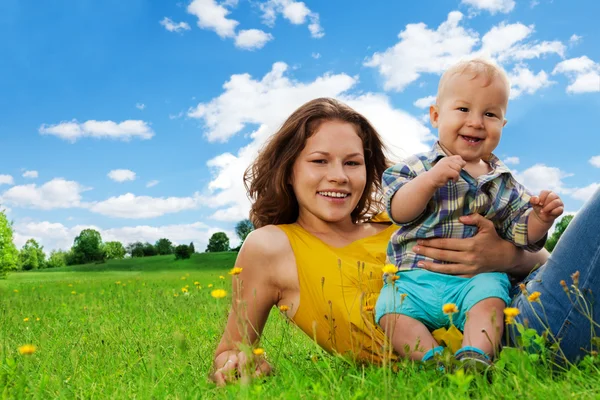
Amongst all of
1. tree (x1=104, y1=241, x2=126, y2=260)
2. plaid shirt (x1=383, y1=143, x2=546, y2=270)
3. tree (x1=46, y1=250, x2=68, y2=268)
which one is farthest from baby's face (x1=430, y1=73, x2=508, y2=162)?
tree (x1=46, y1=250, x2=68, y2=268)

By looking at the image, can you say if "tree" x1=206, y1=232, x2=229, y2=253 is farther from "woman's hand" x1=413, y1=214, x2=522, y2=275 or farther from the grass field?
"woman's hand" x1=413, y1=214, x2=522, y2=275

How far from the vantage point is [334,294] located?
11.9 feet

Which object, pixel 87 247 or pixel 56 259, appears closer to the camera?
pixel 87 247

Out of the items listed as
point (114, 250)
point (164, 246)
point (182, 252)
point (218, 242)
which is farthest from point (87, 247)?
point (182, 252)

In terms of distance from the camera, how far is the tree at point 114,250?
88.1 m

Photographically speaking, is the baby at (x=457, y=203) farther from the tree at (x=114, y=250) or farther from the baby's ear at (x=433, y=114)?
the tree at (x=114, y=250)

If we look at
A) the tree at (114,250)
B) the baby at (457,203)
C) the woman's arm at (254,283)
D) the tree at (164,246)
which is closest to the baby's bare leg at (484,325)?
the baby at (457,203)

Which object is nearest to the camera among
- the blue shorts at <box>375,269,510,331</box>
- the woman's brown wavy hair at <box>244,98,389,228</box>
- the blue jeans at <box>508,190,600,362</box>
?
the blue jeans at <box>508,190,600,362</box>

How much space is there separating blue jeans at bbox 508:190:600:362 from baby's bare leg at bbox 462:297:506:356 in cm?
13

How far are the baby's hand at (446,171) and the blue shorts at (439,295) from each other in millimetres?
568

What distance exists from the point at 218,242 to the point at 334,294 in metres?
50.6

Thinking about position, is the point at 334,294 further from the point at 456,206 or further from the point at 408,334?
the point at 456,206

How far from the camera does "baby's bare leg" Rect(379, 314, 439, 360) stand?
3.00 metres

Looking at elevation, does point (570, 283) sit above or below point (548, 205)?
below
